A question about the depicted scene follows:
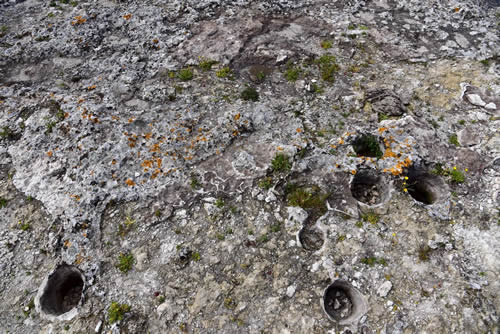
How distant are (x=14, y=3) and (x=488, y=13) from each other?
21.4m

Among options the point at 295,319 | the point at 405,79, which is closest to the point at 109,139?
the point at 295,319

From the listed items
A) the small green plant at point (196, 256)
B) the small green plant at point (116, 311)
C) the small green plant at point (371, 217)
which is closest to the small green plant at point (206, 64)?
the small green plant at point (196, 256)

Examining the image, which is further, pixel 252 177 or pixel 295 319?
pixel 252 177

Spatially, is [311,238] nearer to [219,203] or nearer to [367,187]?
[367,187]

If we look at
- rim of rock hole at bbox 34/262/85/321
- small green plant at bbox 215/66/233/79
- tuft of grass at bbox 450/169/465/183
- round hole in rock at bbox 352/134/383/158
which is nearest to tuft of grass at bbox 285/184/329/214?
round hole in rock at bbox 352/134/383/158

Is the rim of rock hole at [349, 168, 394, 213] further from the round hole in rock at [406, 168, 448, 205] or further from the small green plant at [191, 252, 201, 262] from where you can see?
the small green plant at [191, 252, 201, 262]

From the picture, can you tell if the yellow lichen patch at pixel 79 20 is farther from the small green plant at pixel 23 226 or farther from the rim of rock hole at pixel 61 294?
the rim of rock hole at pixel 61 294

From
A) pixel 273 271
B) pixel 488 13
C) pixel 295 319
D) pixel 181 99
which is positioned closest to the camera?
pixel 295 319

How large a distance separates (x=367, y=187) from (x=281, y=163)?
96.4 inches

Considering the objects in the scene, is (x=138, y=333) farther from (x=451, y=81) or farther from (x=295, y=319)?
(x=451, y=81)

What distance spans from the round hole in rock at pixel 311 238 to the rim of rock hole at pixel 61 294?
509 centimetres

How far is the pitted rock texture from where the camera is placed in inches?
248

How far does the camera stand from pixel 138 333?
19.8 ft

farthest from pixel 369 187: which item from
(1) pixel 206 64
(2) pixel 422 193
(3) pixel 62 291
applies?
(3) pixel 62 291
